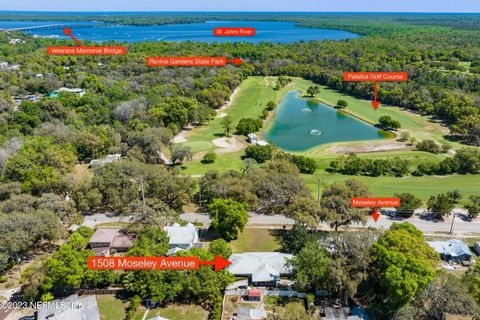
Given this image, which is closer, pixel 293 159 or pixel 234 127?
pixel 293 159

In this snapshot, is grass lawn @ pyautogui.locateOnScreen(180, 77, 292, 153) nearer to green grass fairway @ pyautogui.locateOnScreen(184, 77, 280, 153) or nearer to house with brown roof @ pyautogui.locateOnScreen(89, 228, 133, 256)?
green grass fairway @ pyautogui.locateOnScreen(184, 77, 280, 153)

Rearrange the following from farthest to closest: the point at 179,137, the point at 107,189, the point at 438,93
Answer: the point at 438,93 → the point at 179,137 → the point at 107,189

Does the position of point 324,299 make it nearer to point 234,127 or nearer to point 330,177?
point 330,177

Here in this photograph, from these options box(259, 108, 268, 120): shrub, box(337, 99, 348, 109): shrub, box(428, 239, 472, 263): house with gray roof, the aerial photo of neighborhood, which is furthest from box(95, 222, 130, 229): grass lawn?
box(337, 99, 348, 109): shrub

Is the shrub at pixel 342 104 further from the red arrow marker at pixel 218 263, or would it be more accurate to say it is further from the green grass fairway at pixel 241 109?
the red arrow marker at pixel 218 263

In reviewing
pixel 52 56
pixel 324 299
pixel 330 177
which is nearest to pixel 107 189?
pixel 324 299
